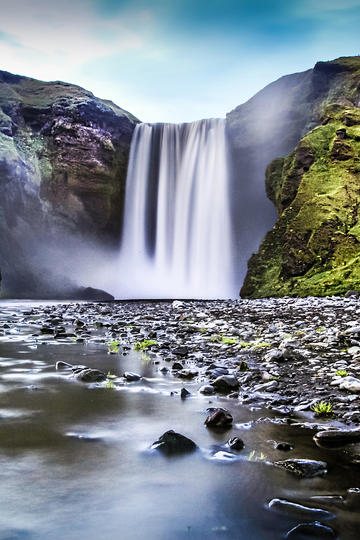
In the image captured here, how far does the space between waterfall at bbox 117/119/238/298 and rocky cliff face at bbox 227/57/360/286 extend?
1.74 meters

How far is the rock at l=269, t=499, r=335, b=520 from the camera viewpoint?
2.02m

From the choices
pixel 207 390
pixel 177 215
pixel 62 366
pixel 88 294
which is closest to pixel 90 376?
pixel 62 366

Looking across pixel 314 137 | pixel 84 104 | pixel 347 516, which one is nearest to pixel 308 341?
pixel 347 516

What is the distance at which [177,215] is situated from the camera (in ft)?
127

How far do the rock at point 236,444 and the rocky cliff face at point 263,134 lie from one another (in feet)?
117

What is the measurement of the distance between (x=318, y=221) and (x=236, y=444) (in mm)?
21333

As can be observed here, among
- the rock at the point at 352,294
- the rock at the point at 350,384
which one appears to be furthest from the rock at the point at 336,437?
the rock at the point at 352,294

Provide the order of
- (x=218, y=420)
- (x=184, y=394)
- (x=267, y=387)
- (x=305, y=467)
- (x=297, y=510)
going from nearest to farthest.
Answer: (x=297, y=510), (x=305, y=467), (x=218, y=420), (x=184, y=394), (x=267, y=387)

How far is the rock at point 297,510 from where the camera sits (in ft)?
6.63

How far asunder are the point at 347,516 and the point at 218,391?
2507 millimetres

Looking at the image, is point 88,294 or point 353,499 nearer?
point 353,499

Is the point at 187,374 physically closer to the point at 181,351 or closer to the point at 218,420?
the point at 181,351

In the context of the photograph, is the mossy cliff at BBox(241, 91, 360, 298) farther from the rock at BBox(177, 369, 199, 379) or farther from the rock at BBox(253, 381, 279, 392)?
the rock at BBox(253, 381, 279, 392)

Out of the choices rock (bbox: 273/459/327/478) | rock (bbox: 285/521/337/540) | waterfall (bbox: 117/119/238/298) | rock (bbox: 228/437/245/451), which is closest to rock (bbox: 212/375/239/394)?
rock (bbox: 228/437/245/451)
